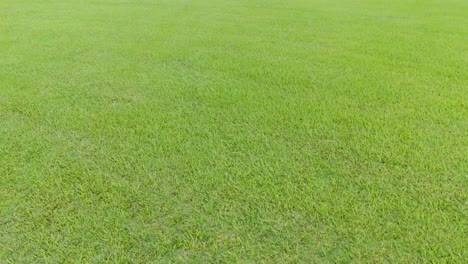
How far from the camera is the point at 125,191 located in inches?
56.7

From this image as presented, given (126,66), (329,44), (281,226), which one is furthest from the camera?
(329,44)

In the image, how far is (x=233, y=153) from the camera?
5.58 feet

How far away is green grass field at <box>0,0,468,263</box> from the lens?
1.19 metres

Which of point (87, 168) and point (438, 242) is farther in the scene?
point (87, 168)

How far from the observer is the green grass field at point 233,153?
1189mm

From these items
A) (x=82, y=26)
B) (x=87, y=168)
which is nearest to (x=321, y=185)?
(x=87, y=168)

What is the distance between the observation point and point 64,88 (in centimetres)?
246

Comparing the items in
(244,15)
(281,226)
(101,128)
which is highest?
(244,15)

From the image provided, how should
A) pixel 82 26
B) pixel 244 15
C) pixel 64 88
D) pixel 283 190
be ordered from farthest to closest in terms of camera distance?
1. pixel 244 15
2. pixel 82 26
3. pixel 64 88
4. pixel 283 190

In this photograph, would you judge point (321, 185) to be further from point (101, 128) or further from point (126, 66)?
point (126, 66)

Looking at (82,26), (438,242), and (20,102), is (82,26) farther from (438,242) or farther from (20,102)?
(438,242)

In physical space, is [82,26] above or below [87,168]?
above

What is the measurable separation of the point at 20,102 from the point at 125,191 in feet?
4.68

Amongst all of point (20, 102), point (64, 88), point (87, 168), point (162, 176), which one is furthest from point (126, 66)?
point (162, 176)
